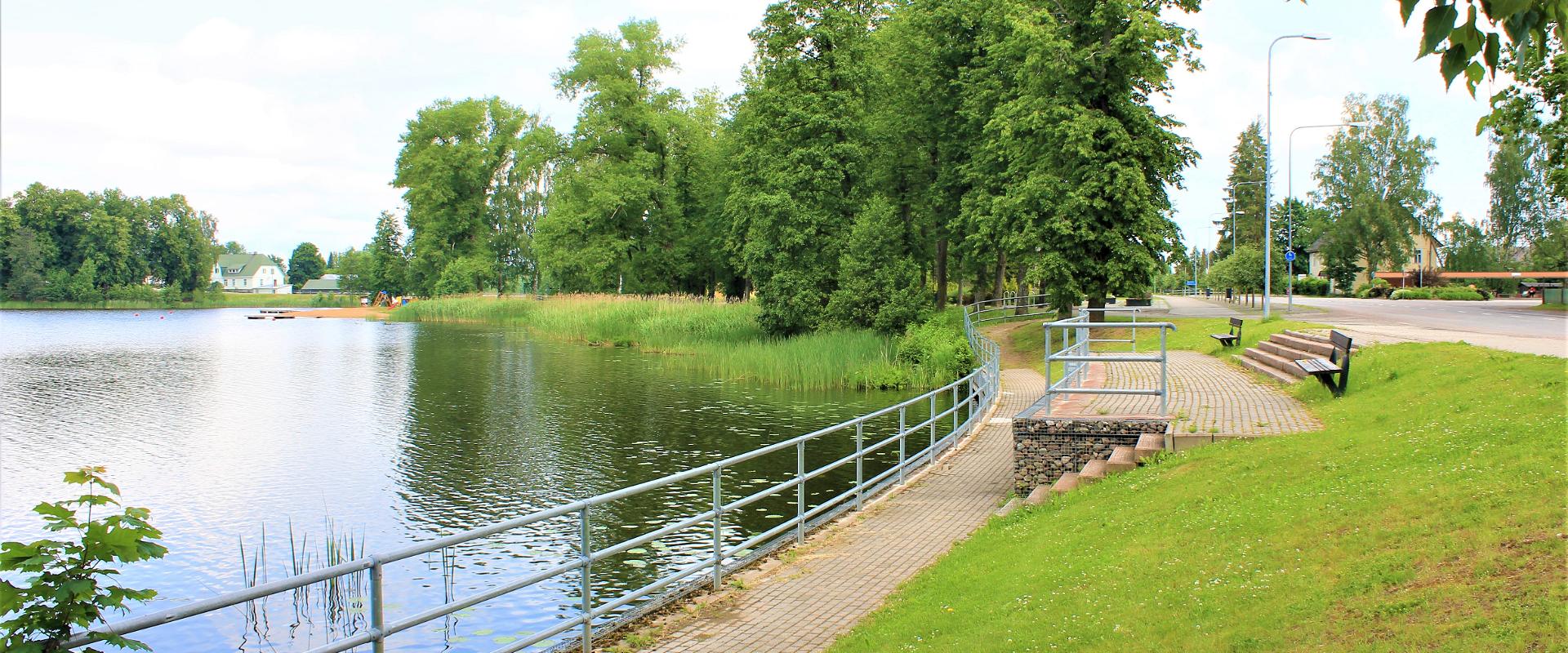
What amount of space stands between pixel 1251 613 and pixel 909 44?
1510 inches

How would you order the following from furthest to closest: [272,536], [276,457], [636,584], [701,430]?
[701,430] → [276,457] → [272,536] → [636,584]

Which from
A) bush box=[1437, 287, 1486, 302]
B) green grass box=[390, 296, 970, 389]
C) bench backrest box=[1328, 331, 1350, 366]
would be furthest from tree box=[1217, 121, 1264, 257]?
bench backrest box=[1328, 331, 1350, 366]

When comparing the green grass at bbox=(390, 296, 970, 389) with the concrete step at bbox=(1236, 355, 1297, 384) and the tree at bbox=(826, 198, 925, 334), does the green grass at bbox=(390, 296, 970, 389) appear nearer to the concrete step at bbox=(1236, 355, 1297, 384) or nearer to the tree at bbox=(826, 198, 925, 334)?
the tree at bbox=(826, 198, 925, 334)

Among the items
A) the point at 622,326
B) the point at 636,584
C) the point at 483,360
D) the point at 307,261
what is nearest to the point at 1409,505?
the point at 636,584

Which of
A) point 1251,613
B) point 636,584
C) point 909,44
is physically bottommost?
point 636,584

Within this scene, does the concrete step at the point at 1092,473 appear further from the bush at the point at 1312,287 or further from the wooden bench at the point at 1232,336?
the bush at the point at 1312,287

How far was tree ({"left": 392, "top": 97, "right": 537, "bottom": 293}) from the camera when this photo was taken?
8181 centimetres

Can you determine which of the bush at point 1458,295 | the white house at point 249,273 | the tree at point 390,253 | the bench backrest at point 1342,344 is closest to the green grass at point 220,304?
the tree at point 390,253

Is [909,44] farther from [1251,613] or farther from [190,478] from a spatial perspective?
[1251,613]

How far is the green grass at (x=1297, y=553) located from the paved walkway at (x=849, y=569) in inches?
15.3

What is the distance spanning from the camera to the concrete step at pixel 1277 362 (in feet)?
54.6

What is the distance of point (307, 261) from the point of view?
18912 centimetres

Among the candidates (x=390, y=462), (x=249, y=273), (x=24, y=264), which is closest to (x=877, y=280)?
(x=390, y=462)

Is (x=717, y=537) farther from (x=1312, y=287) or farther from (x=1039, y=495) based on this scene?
(x=1312, y=287)
